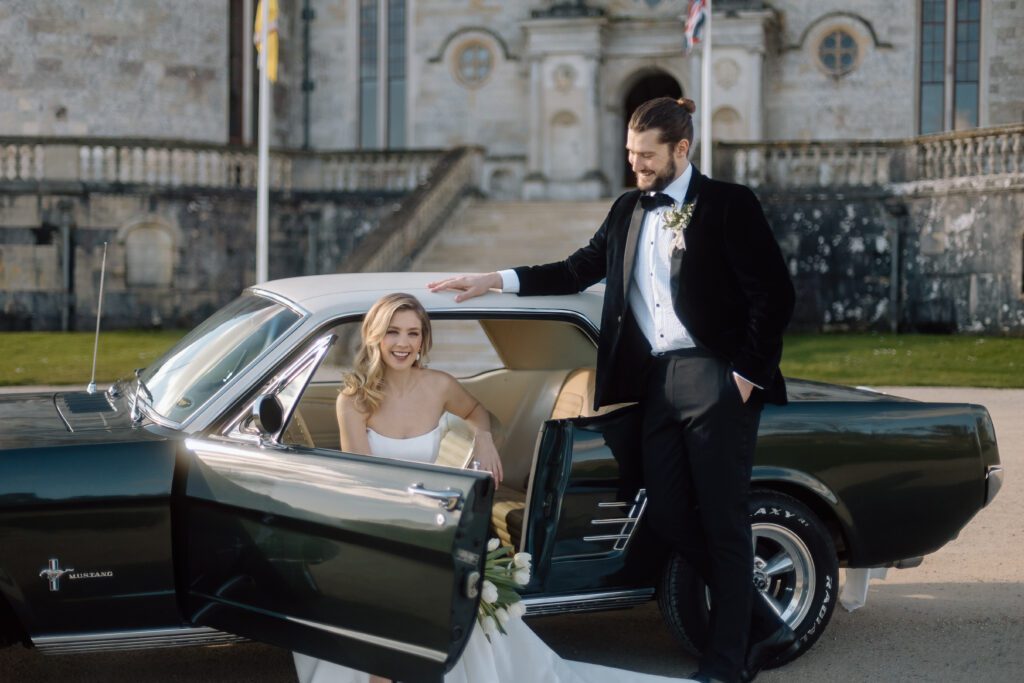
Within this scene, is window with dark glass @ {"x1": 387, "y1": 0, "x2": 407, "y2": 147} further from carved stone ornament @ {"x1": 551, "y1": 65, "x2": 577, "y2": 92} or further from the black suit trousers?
the black suit trousers

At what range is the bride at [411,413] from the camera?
4426 mm

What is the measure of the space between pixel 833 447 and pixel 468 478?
2.00 metres

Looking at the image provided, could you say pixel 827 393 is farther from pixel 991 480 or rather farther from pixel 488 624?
pixel 488 624

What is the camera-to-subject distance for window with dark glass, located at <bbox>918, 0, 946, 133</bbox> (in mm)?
24734

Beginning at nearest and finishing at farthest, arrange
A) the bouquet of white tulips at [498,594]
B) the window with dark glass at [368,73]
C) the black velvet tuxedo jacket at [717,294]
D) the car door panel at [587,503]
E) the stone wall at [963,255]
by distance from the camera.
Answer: the bouquet of white tulips at [498,594] → the black velvet tuxedo jacket at [717,294] → the car door panel at [587,503] → the stone wall at [963,255] → the window with dark glass at [368,73]

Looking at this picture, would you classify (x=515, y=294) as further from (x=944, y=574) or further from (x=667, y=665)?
(x=944, y=574)

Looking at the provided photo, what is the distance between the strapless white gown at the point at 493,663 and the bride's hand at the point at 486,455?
14cm

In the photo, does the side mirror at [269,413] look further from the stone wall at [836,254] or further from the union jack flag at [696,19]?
the stone wall at [836,254]

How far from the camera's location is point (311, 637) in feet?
13.0

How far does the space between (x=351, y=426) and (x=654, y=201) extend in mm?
1340

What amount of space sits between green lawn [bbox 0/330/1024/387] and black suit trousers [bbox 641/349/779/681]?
10932mm

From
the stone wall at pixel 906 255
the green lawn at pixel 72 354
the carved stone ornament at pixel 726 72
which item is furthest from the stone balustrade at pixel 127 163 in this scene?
the stone wall at pixel 906 255

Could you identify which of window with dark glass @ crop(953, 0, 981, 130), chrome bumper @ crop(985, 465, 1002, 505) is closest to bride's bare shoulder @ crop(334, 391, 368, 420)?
chrome bumper @ crop(985, 465, 1002, 505)

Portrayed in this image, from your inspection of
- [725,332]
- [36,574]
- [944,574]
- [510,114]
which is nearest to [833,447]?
[725,332]
